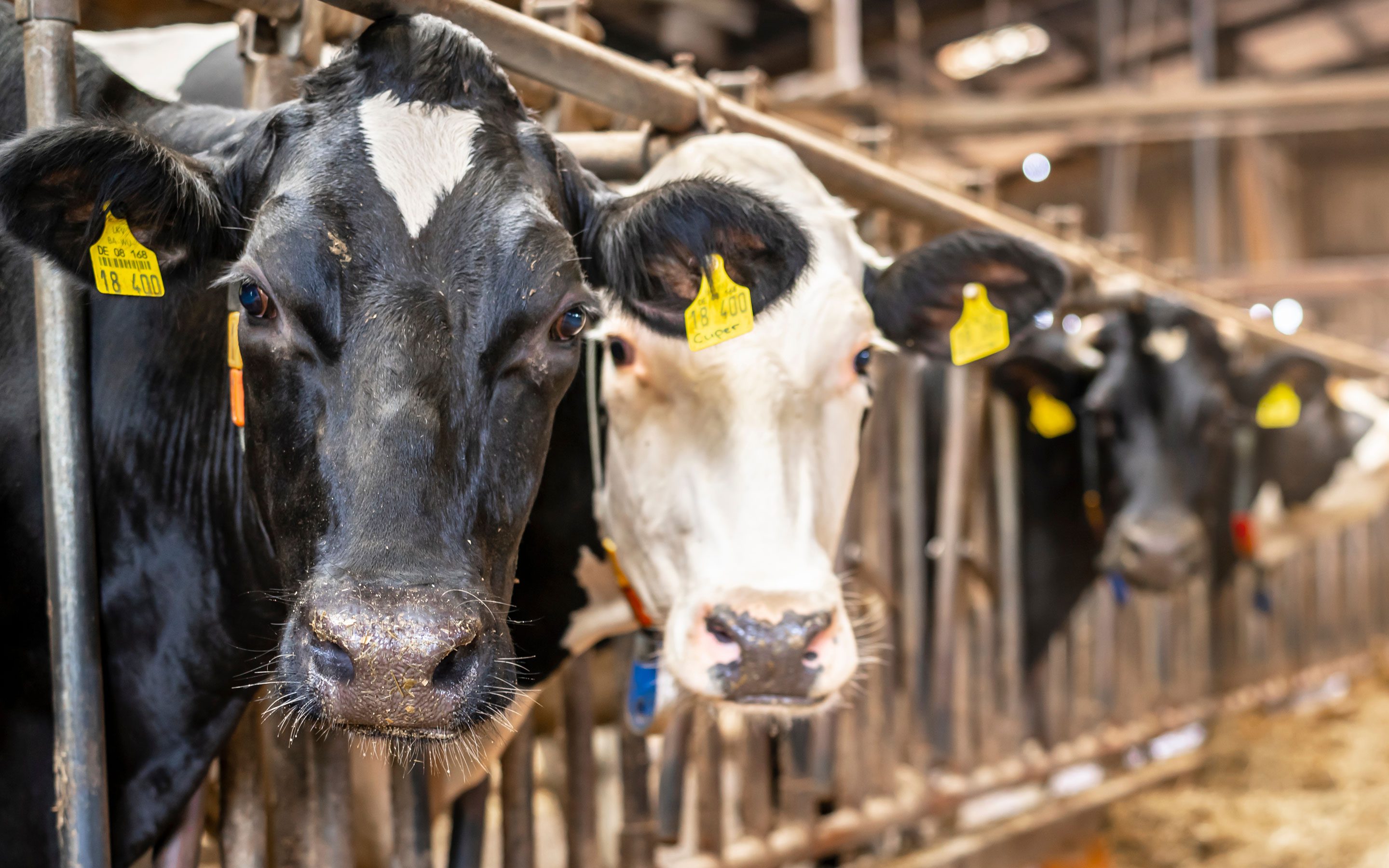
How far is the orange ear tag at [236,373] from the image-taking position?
1.45 m

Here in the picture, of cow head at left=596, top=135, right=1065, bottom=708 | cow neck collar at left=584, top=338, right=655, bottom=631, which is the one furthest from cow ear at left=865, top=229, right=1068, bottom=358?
cow neck collar at left=584, top=338, right=655, bottom=631

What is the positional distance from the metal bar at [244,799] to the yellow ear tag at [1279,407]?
425cm

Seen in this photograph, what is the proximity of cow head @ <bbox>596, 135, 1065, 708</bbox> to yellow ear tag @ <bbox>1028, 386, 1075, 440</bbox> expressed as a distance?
2046 mm

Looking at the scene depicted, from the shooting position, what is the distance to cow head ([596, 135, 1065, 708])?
5.54 feet

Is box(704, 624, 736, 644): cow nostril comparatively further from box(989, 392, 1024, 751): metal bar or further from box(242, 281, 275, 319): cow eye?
box(989, 392, 1024, 751): metal bar

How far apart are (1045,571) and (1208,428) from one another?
0.78 metres

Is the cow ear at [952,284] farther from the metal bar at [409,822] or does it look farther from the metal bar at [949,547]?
the metal bar at [409,822]

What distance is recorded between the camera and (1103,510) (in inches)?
162

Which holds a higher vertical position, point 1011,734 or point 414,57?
point 414,57

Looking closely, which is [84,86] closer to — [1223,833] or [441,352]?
[441,352]

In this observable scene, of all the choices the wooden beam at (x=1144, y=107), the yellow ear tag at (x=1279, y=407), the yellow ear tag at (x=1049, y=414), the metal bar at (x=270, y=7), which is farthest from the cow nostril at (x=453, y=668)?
the wooden beam at (x=1144, y=107)

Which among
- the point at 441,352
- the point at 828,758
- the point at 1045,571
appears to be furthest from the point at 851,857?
the point at 441,352

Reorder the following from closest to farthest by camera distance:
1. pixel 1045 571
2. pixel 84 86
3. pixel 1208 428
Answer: pixel 84 86, pixel 1208 428, pixel 1045 571

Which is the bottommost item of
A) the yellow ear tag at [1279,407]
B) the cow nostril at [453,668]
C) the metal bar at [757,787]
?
the metal bar at [757,787]
